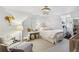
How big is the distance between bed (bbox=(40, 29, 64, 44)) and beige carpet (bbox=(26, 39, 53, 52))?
48 millimetres

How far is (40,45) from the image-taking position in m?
1.75

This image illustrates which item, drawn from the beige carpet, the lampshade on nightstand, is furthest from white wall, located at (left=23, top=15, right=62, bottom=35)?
the beige carpet

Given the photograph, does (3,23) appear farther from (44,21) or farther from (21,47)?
(44,21)

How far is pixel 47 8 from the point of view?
1716 millimetres

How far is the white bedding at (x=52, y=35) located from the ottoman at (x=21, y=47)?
0.21 m

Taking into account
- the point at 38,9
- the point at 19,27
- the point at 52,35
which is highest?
the point at 38,9

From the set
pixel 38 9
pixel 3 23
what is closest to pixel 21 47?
pixel 3 23

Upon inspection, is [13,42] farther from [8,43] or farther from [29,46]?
[29,46]

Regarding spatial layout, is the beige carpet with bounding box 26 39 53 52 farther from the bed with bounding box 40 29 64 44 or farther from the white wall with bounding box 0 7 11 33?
the white wall with bounding box 0 7 11 33

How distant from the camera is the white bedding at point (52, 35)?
1.73 metres

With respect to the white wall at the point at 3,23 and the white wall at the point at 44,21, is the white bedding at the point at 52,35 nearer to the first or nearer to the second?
the white wall at the point at 44,21

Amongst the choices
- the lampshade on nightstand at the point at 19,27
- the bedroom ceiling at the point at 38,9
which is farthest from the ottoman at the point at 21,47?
the bedroom ceiling at the point at 38,9
